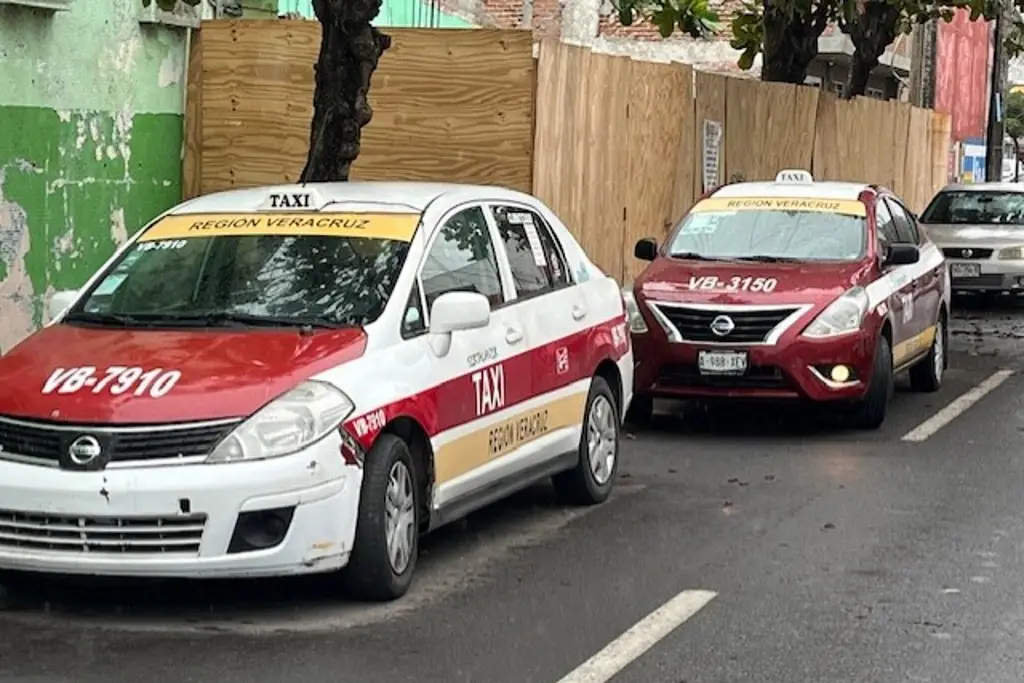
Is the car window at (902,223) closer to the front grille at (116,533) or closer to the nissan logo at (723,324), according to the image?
the nissan logo at (723,324)

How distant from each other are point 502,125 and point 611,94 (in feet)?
8.20

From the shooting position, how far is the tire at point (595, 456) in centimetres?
938

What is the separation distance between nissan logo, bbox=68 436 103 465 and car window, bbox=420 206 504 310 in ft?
5.79

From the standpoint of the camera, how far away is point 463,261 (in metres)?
8.38

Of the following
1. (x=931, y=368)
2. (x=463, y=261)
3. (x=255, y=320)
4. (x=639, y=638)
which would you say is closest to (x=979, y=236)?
(x=931, y=368)

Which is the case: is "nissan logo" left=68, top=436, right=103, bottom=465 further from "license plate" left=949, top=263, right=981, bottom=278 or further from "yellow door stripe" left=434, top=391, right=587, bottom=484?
"license plate" left=949, top=263, right=981, bottom=278

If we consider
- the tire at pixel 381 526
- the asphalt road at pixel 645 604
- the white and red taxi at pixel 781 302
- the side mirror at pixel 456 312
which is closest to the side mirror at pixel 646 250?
the white and red taxi at pixel 781 302

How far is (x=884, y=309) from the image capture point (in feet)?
40.3

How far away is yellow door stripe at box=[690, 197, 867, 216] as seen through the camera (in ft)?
42.7

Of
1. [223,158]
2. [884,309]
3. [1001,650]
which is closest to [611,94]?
[223,158]

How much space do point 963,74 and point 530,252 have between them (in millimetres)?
34816

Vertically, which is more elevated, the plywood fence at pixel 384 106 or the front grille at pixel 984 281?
the plywood fence at pixel 384 106

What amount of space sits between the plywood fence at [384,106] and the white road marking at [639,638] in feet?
23.0

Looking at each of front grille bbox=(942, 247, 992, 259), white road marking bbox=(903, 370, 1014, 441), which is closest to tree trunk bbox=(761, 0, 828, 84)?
front grille bbox=(942, 247, 992, 259)
